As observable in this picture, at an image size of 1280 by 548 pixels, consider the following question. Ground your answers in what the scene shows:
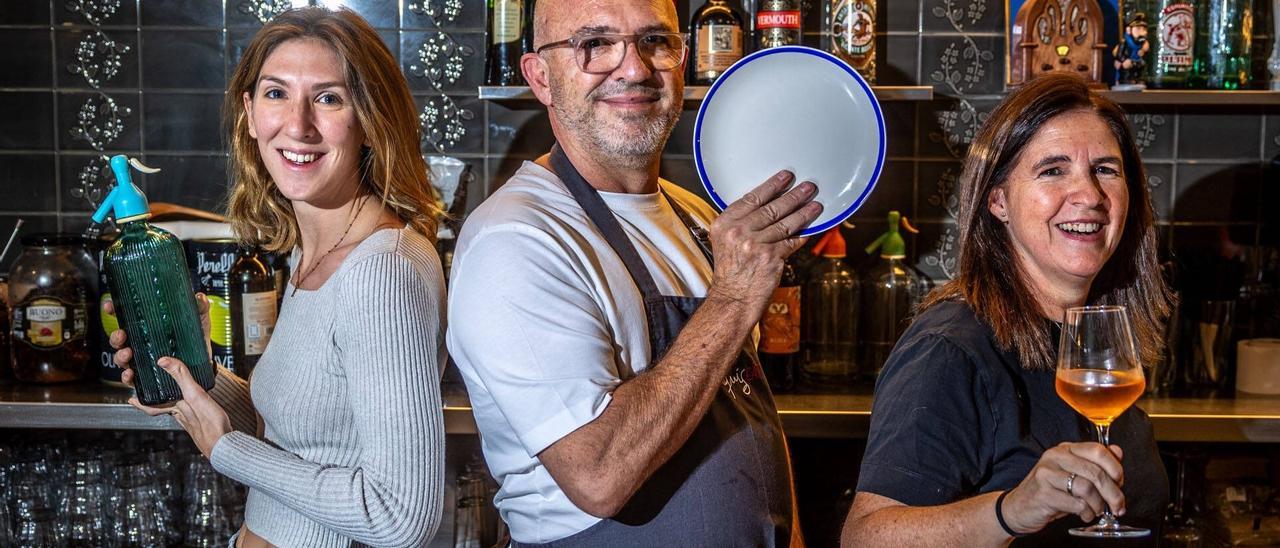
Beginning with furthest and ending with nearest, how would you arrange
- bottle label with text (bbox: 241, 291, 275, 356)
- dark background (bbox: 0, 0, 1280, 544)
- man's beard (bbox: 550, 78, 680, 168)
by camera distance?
dark background (bbox: 0, 0, 1280, 544) < bottle label with text (bbox: 241, 291, 275, 356) < man's beard (bbox: 550, 78, 680, 168)

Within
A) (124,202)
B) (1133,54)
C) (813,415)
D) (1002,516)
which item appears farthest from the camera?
(1133,54)

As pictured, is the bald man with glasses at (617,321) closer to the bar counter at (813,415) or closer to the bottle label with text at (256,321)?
the bar counter at (813,415)

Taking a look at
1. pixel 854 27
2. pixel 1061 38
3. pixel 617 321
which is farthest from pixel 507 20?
pixel 617 321

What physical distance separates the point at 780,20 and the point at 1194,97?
0.85m

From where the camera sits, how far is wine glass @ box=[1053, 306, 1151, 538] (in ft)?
4.28

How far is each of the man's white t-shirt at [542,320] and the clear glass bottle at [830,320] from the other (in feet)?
3.45

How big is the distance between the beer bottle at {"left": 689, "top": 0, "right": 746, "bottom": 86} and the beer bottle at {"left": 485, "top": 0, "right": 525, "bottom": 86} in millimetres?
364

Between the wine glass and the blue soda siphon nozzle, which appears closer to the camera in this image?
the wine glass

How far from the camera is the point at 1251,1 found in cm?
255

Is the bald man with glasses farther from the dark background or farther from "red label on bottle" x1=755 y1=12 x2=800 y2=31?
the dark background

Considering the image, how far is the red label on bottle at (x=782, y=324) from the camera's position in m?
2.38

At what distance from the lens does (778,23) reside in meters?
2.41

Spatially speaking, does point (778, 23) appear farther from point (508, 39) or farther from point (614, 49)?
point (614, 49)

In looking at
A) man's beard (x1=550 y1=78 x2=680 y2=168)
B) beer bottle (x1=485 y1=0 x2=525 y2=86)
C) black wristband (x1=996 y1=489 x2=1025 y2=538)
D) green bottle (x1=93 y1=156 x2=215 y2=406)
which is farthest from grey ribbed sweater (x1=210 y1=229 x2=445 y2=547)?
beer bottle (x1=485 y1=0 x2=525 y2=86)
